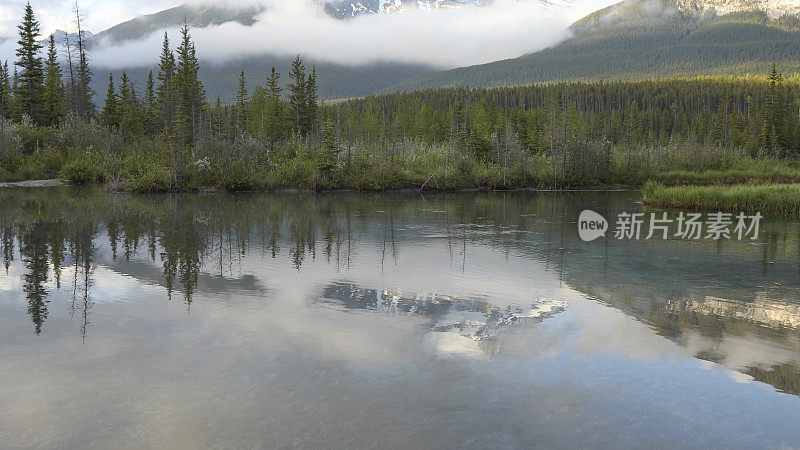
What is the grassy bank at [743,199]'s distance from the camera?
31516 mm

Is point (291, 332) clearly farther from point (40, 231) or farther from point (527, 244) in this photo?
point (40, 231)

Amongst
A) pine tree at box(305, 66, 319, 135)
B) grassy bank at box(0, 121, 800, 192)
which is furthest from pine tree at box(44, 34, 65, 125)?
pine tree at box(305, 66, 319, 135)

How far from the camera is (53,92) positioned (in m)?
74.0

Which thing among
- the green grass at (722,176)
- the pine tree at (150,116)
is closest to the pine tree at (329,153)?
the green grass at (722,176)

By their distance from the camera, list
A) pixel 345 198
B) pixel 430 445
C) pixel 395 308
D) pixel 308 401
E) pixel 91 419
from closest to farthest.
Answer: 1. pixel 430 445
2. pixel 91 419
3. pixel 308 401
4. pixel 395 308
5. pixel 345 198

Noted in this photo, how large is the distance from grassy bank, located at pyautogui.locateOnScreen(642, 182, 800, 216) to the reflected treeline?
293 centimetres

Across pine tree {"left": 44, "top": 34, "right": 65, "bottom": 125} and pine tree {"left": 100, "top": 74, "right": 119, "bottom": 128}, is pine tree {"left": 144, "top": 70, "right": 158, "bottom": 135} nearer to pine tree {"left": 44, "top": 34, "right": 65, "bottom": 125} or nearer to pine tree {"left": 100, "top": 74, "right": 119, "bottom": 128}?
pine tree {"left": 100, "top": 74, "right": 119, "bottom": 128}

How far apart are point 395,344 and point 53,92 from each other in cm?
7889

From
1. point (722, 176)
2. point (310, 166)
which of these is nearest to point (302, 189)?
point (310, 166)

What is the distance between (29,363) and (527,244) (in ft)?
51.7

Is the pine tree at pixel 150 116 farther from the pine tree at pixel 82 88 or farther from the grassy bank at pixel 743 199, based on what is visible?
the grassy bank at pixel 743 199

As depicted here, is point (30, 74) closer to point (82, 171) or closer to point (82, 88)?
point (82, 88)

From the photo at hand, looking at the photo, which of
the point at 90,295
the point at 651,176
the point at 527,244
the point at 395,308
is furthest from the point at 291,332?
the point at 651,176

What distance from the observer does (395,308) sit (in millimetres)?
11906
